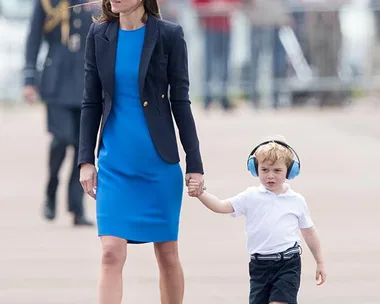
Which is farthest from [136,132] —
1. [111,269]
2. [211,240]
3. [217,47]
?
[217,47]

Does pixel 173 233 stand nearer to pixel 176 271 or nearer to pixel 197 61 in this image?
pixel 176 271

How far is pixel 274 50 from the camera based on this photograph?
98.8ft

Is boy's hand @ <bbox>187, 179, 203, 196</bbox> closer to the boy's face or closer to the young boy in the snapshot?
the young boy

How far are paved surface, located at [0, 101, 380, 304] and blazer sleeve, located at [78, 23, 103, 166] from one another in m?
1.30

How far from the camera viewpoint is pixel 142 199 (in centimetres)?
605

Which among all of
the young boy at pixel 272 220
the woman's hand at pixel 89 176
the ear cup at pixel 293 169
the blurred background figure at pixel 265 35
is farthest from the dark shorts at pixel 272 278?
the blurred background figure at pixel 265 35

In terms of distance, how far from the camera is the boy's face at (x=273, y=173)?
19.5 feet

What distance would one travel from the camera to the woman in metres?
6.03

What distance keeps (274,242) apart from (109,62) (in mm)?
971

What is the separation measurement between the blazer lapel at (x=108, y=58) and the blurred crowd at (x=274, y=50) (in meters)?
23.1

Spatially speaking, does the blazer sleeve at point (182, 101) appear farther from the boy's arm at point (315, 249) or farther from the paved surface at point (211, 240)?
the paved surface at point (211, 240)

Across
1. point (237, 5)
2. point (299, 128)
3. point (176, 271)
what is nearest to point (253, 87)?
point (237, 5)

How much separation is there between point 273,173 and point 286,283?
0.43 metres

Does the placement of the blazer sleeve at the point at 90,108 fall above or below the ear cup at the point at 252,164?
above
